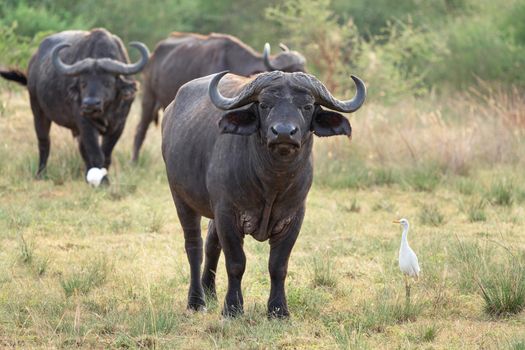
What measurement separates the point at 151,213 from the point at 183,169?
3743 mm

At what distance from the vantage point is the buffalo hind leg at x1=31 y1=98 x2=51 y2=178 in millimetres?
12648

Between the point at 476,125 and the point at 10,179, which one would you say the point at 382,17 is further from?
the point at 10,179

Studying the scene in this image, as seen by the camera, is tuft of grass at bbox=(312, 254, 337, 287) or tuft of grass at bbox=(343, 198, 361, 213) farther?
tuft of grass at bbox=(343, 198, 361, 213)

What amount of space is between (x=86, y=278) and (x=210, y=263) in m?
0.90

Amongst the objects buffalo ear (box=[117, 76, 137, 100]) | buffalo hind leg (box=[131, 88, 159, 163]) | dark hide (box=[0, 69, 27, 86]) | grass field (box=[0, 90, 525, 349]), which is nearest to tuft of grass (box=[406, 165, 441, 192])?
grass field (box=[0, 90, 525, 349])

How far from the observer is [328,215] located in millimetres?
10578

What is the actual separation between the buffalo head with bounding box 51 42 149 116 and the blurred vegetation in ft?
18.0

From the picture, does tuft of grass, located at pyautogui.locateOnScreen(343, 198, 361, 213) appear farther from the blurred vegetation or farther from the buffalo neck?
the blurred vegetation

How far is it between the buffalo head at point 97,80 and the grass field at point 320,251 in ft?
3.01

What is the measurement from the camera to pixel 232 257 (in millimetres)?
6352

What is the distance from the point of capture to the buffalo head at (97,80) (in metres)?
11.9

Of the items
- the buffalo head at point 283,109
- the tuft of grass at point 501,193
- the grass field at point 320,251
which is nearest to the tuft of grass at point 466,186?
the grass field at point 320,251

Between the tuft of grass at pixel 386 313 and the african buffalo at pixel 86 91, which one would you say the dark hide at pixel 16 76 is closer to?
the african buffalo at pixel 86 91

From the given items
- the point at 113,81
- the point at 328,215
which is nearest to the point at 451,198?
the point at 328,215
